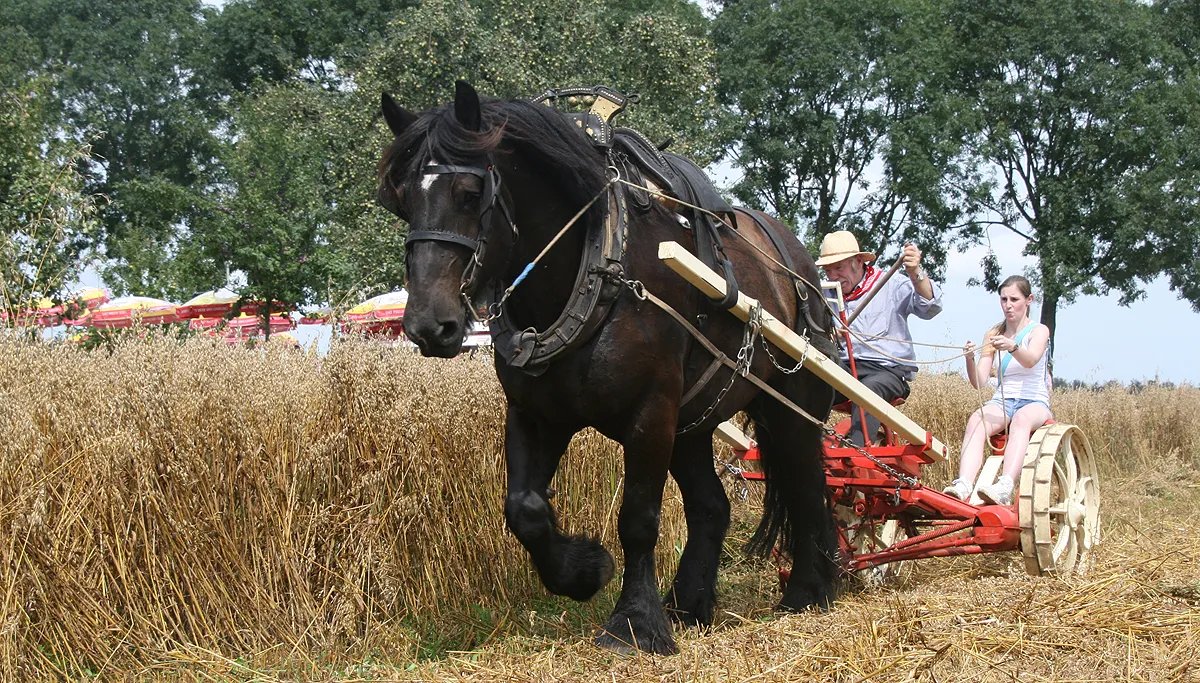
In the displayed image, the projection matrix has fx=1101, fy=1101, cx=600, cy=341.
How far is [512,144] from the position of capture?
4.03 m

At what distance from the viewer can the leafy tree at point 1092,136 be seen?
2614cm

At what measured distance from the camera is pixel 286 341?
17.0 feet

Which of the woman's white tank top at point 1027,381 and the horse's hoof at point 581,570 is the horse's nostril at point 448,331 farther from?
the woman's white tank top at point 1027,381

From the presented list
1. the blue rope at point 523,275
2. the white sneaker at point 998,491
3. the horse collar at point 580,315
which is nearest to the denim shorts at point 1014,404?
the white sneaker at point 998,491

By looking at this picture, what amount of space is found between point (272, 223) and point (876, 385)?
14218 millimetres

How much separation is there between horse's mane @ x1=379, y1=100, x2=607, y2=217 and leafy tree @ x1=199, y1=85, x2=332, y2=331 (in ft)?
45.8

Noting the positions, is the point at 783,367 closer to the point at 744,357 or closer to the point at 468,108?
the point at 744,357

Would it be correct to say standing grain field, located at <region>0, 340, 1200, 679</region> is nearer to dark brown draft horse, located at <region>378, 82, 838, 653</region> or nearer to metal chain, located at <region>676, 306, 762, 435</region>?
dark brown draft horse, located at <region>378, 82, 838, 653</region>

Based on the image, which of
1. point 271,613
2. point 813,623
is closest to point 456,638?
point 271,613

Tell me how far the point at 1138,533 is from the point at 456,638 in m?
4.63

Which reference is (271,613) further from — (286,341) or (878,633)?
(878,633)

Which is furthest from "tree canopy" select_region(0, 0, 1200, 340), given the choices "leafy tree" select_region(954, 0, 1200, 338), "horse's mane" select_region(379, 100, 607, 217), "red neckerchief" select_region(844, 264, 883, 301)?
"horse's mane" select_region(379, 100, 607, 217)

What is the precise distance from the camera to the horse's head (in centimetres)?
359

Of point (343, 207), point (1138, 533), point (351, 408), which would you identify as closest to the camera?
point (351, 408)
